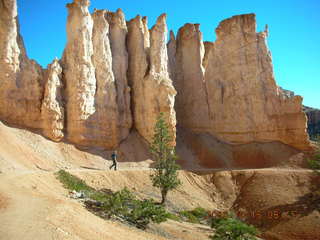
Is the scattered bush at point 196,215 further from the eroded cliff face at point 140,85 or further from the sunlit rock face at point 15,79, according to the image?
the sunlit rock face at point 15,79

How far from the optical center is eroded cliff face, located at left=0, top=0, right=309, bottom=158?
19750 mm

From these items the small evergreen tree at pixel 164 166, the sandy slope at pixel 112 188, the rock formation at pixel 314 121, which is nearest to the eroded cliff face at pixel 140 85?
the sandy slope at pixel 112 188

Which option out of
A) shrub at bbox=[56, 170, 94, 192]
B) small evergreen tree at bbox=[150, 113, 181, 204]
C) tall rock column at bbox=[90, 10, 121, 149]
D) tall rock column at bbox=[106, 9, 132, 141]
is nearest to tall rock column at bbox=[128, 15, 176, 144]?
tall rock column at bbox=[106, 9, 132, 141]

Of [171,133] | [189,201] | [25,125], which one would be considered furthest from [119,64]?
[189,201]

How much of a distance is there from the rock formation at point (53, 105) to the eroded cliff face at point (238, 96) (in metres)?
14.8

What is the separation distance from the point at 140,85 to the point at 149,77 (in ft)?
4.14

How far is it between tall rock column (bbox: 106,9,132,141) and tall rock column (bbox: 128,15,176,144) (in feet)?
2.87

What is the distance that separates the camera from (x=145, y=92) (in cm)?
2519

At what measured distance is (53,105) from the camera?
65.6 ft

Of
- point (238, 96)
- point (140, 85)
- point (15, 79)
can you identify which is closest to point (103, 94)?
point (140, 85)

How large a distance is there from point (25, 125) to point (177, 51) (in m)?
21.0

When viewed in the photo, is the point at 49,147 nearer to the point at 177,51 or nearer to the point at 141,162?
the point at 141,162

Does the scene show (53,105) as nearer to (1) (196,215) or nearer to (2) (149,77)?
(2) (149,77)
